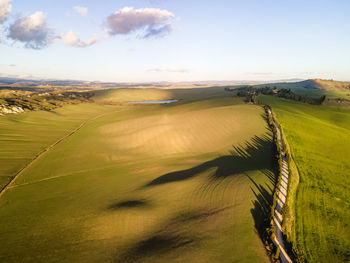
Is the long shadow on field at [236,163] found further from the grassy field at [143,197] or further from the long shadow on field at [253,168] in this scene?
the grassy field at [143,197]

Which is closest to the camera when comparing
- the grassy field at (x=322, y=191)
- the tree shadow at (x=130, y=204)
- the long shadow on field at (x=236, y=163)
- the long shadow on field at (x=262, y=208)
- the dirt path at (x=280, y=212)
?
the dirt path at (x=280, y=212)

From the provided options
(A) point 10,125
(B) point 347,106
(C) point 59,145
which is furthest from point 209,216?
(B) point 347,106

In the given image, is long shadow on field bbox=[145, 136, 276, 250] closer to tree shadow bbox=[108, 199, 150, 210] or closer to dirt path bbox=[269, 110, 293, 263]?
dirt path bbox=[269, 110, 293, 263]

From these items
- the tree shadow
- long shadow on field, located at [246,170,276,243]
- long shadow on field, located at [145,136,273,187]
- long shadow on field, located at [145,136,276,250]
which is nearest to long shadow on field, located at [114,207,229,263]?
long shadow on field, located at [246,170,276,243]

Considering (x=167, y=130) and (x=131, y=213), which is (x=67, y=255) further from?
(x=167, y=130)

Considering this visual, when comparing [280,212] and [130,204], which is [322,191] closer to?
[280,212]

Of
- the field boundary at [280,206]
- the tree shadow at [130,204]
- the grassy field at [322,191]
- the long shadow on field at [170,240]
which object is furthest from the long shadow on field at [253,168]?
the tree shadow at [130,204]
